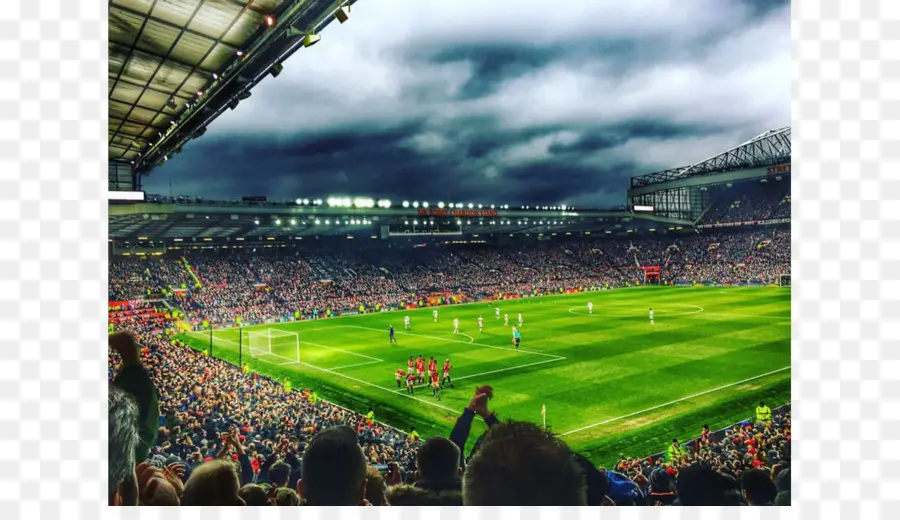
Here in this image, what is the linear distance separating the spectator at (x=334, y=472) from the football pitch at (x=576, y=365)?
10.7 meters

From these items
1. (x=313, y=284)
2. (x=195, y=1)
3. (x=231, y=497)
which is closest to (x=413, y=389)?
(x=195, y=1)

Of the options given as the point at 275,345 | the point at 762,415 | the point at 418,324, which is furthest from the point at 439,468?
the point at 418,324

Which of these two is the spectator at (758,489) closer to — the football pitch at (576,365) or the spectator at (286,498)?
the spectator at (286,498)

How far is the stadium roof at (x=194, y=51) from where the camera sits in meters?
9.56

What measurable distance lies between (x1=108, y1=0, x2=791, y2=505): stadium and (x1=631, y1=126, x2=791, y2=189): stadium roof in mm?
352

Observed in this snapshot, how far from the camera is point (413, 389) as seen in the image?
20.1m

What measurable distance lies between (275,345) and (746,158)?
44376 millimetres

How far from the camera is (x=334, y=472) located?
3.78m

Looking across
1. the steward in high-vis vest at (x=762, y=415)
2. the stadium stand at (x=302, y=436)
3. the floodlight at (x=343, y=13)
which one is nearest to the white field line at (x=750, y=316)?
the stadium stand at (x=302, y=436)

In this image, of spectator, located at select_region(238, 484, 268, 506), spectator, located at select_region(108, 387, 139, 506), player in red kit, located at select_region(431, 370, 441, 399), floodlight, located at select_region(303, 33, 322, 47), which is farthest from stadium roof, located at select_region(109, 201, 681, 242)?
spectator, located at select_region(238, 484, 268, 506)

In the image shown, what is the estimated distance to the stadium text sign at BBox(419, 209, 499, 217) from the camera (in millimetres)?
50156

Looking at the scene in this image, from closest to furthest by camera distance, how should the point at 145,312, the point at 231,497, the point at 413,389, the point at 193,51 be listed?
the point at 231,497 < the point at 193,51 < the point at 413,389 < the point at 145,312
